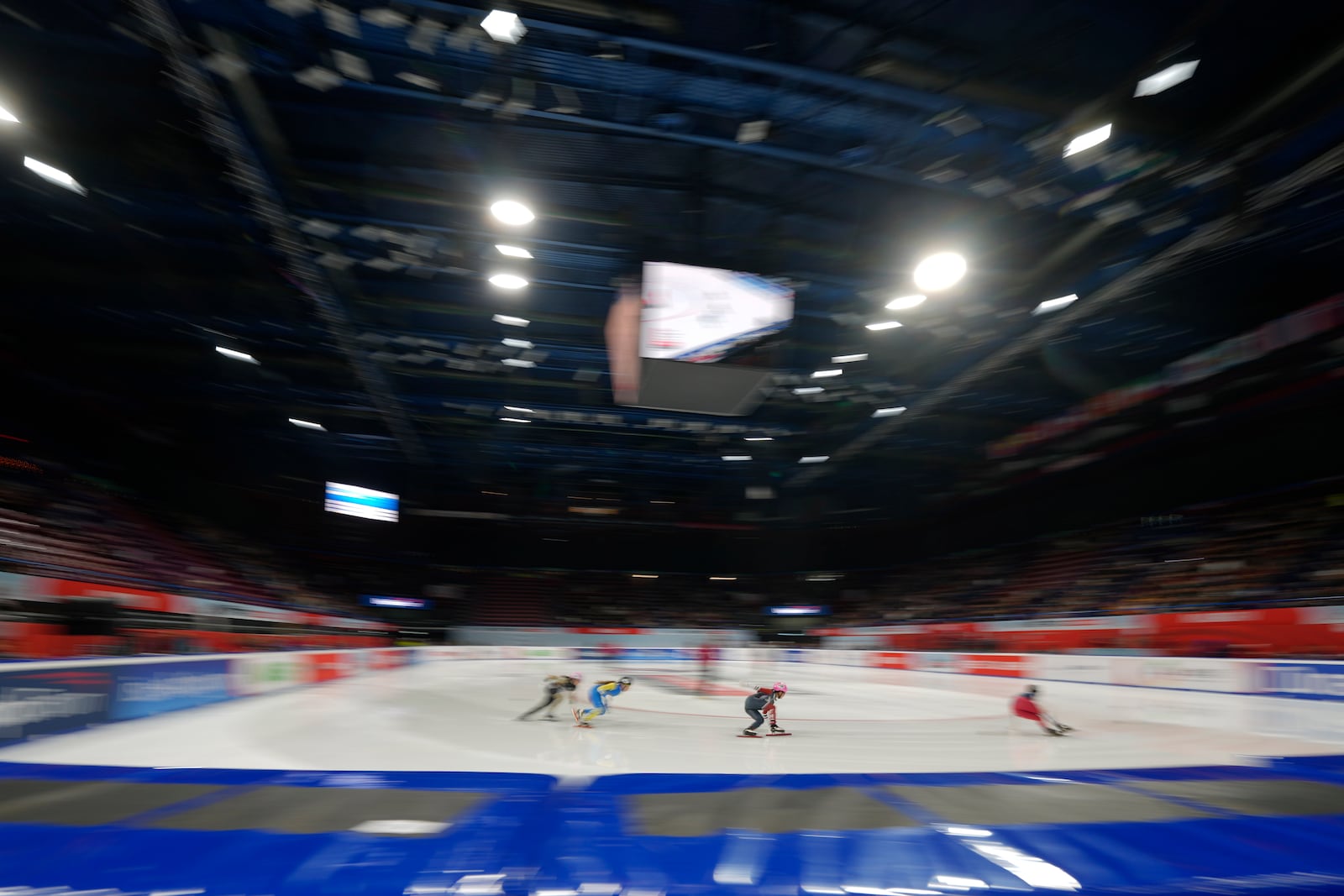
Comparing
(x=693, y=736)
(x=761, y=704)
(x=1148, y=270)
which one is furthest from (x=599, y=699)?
(x=1148, y=270)

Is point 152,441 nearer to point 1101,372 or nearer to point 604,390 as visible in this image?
point 604,390

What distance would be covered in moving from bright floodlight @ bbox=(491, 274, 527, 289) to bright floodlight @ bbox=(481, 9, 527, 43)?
571 centimetres

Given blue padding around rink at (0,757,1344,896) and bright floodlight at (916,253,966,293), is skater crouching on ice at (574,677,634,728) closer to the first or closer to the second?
blue padding around rink at (0,757,1344,896)

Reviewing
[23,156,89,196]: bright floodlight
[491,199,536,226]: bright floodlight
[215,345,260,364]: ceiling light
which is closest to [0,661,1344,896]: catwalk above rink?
[491,199,536,226]: bright floodlight

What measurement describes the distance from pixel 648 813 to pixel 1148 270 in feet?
43.9

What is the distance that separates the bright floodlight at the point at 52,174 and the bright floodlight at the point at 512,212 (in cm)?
649

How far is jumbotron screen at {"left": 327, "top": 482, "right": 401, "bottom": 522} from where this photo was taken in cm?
2636

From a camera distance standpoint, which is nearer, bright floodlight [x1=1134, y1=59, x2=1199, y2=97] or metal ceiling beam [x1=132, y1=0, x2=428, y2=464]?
metal ceiling beam [x1=132, y1=0, x2=428, y2=464]

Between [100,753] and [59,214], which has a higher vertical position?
[59,214]

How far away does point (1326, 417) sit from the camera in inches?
539

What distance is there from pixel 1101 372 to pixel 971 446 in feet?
22.3

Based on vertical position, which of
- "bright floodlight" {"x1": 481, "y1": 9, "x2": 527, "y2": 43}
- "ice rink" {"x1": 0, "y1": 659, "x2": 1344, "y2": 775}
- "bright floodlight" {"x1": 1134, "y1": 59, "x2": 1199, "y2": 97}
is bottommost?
"ice rink" {"x1": 0, "y1": 659, "x2": 1344, "y2": 775}

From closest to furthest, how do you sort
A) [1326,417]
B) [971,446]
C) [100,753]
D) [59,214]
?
[100,753] < [59,214] < [1326,417] < [971,446]

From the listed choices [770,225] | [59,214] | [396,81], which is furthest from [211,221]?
[770,225]
